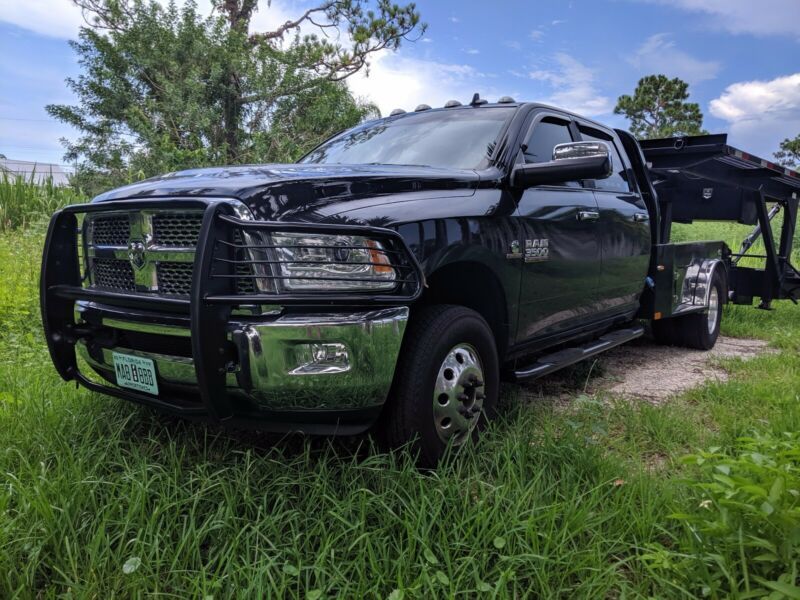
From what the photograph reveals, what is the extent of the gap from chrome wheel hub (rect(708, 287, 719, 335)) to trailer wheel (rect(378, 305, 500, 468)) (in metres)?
3.85

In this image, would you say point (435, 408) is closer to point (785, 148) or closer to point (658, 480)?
point (658, 480)

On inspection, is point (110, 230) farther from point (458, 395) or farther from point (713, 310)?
point (713, 310)

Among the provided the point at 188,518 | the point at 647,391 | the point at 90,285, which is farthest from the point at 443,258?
the point at 647,391

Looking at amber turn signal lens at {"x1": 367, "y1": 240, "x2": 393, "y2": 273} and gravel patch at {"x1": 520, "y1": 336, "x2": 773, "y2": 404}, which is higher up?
amber turn signal lens at {"x1": 367, "y1": 240, "x2": 393, "y2": 273}

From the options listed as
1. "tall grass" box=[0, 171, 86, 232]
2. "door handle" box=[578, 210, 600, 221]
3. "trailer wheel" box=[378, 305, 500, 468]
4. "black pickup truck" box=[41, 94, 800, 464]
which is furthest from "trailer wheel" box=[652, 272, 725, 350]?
"tall grass" box=[0, 171, 86, 232]

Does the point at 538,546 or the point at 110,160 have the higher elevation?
the point at 110,160

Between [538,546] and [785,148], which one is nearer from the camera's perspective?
[538,546]

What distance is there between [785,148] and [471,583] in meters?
56.7

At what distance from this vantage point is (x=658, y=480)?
2.44 m

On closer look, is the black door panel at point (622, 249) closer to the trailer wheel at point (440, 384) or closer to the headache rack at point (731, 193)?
the headache rack at point (731, 193)

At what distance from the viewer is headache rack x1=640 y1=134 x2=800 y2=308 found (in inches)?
238

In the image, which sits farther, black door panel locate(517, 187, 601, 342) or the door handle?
the door handle

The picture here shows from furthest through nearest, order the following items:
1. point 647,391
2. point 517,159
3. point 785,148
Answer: point 785,148, point 647,391, point 517,159

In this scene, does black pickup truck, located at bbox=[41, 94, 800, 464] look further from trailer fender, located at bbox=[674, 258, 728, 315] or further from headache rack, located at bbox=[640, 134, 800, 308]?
headache rack, located at bbox=[640, 134, 800, 308]
